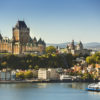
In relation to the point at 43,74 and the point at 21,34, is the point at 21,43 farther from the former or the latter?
the point at 43,74

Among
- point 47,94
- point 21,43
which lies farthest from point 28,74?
point 47,94

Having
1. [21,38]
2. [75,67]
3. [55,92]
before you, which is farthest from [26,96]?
[21,38]

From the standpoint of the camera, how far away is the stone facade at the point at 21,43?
4171 inches

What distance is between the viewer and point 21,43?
354 feet

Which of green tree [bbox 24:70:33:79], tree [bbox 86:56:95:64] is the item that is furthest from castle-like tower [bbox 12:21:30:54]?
green tree [bbox 24:70:33:79]

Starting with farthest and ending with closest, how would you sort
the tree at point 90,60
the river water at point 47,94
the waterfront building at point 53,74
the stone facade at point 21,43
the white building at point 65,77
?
the stone facade at point 21,43 → the tree at point 90,60 → the waterfront building at point 53,74 → the white building at point 65,77 → the river water at point 47,94

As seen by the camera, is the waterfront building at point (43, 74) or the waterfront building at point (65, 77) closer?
the waterfront building at point (65, 77)

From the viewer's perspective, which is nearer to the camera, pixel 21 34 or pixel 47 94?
pixel 47 94

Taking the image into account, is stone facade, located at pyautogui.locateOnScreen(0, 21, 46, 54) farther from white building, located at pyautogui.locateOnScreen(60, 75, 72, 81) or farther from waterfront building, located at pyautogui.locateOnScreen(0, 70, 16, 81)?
white building, located at pyautogui.locateOnScreen(60, 75, 72, 81)

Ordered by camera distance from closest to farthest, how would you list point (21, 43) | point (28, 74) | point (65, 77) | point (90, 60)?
point (65, 77) → point (28, 74) → point (90, 60) → point (21, 43)

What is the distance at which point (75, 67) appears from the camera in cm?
9844

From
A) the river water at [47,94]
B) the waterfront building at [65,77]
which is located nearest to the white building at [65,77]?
the waterfront building at [65,77]

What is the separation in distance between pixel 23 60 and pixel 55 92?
34.7 m

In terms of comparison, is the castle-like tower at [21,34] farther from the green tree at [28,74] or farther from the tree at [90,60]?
the green tree at [28,74]
